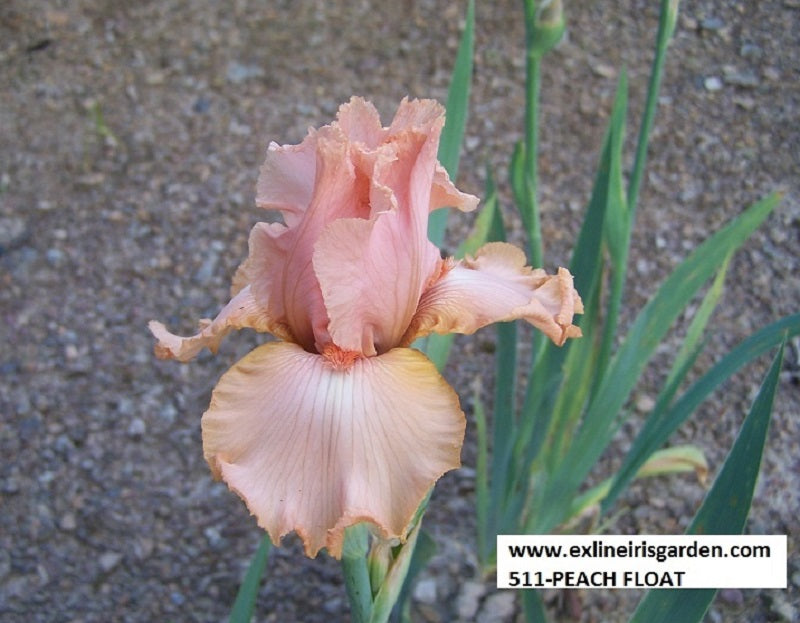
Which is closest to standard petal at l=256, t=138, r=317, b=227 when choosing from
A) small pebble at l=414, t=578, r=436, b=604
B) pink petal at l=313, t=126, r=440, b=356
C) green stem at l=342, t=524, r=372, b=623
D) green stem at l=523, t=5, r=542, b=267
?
pink petal at l=313, t=126, r=440, b=356

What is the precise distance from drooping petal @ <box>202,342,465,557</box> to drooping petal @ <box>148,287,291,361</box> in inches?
2.1

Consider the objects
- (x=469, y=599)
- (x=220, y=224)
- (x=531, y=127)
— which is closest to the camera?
(x=531, y=127)

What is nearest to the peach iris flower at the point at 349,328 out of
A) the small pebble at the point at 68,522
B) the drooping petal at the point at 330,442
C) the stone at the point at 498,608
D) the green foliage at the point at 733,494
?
the drooping petal at the point at 330,442

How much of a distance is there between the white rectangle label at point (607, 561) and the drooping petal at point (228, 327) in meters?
0.46

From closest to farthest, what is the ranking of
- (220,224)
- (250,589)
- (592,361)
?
(250,589), (592,361), (220,224)

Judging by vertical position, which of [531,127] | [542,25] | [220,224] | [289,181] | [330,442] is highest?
[220,224]

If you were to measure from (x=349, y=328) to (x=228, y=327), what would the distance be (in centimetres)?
13

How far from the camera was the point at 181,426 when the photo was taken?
177cm

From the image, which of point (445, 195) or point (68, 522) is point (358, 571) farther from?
point (68, 522)

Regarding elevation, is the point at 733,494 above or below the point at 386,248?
below

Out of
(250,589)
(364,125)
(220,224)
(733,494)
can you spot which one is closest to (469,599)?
(250,589)

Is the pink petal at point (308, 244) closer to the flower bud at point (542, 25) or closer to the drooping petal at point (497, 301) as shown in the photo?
the drooping petal at point (497, 301)

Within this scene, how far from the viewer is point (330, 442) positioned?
697 mm

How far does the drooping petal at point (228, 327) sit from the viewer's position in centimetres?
79
